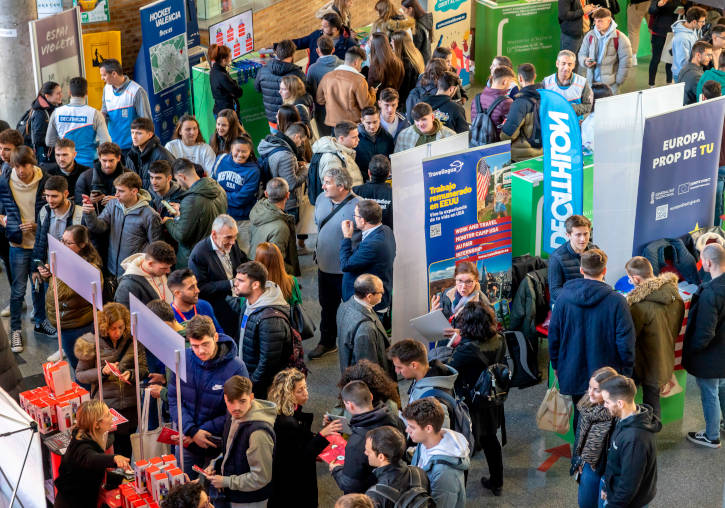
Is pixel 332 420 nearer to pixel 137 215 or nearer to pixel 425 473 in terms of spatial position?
pixel 425 473

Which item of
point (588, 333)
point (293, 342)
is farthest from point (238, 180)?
point (588, 333)

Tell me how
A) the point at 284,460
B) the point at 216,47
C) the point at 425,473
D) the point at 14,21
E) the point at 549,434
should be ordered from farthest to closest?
the point at 216,47 < the point at 14,21 < the point at 549,434 < the point at 284,460 < the point at 425,473

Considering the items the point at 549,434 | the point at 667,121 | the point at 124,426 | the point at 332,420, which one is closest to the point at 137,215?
the point at 124,426

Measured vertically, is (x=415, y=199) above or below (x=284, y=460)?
above

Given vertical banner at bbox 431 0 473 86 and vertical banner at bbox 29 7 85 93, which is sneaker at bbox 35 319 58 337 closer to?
vertical banner at bbox 29 7 85 93

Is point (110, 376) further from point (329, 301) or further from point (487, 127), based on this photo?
point (487, 127)

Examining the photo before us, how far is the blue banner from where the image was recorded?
7.47 metres

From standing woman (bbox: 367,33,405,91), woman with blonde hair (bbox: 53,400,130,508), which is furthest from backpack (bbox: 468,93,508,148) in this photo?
woman with blonde hair (bbox: 53,400,130,508)

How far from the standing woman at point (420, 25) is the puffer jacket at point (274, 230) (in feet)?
18.2

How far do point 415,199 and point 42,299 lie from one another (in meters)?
3.27

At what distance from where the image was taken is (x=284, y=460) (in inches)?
209

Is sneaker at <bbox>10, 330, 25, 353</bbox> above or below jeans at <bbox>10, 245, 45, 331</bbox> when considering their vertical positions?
below

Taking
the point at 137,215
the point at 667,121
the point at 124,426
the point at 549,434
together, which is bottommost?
the point at 549,434

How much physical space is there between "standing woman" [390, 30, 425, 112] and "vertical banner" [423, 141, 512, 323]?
12.4 ft
